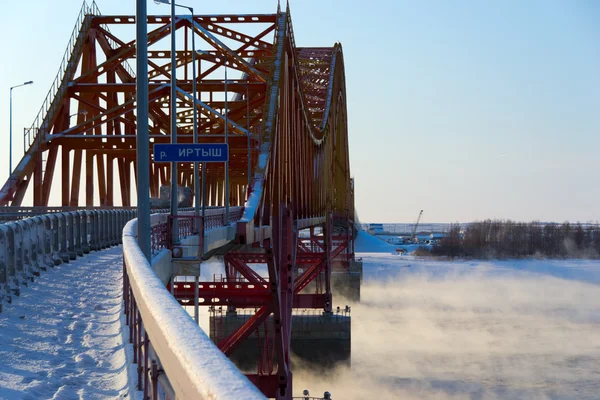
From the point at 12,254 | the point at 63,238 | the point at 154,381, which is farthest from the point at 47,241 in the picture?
the point at 154,381

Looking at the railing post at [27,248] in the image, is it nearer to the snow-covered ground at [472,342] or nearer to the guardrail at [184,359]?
the guardrail at [184,359]

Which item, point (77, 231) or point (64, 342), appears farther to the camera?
point (77, 231)

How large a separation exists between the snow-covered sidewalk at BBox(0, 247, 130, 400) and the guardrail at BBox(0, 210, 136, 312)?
1.44ft

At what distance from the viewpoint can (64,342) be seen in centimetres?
1127

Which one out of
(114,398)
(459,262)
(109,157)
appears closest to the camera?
(114,398)

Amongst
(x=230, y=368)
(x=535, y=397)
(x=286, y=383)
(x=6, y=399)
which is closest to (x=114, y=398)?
(x=6, y=399)

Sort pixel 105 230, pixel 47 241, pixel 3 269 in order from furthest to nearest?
1. pixel 105 230
2. pixel 47 241
3. pixel 3 269

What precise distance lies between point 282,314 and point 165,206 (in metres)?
28.8

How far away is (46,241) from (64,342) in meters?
12.3

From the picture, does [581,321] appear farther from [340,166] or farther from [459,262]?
[459,262]

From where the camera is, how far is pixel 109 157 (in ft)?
231

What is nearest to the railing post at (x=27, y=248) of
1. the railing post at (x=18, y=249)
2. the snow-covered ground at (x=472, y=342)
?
the railing post at (x=18, y=249)

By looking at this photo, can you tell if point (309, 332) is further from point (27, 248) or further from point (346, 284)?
point (27, 248)

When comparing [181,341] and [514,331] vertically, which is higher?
[181,341]
